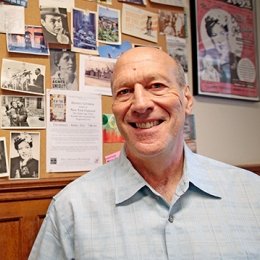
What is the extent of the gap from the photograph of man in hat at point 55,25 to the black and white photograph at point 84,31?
32 mm

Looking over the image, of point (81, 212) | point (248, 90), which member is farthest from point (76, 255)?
point (248, 90)

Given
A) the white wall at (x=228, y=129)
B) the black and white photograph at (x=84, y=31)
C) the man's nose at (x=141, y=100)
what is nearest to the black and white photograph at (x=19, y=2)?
the black and white photograph at (x=84, y=31)

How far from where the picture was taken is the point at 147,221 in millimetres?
963

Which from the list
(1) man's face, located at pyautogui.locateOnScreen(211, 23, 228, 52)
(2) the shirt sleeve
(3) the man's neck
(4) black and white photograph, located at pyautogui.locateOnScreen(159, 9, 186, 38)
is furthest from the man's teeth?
(1) man's face, located at pyautogui.locateOnScreen(211, 23, 228, 52)

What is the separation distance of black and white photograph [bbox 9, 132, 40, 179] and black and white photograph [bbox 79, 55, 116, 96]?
28 centimetres

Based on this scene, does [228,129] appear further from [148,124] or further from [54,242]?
[54,242]

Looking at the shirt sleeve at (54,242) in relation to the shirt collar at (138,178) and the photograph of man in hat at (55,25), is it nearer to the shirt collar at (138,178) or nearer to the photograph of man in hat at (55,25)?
the shirt collar at (138,178)

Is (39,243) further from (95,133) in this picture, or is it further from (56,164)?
(95,133)

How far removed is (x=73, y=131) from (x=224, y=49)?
95cm

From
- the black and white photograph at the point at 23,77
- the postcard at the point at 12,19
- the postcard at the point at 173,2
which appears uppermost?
the postcard at the point at 173,2

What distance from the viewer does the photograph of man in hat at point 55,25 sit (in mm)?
1262

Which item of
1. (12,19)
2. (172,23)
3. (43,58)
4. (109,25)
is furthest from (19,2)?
(172,23)

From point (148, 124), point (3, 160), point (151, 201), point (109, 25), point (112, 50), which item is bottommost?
point (151, 201)

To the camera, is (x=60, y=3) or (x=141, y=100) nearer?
(x=141, y=100)
